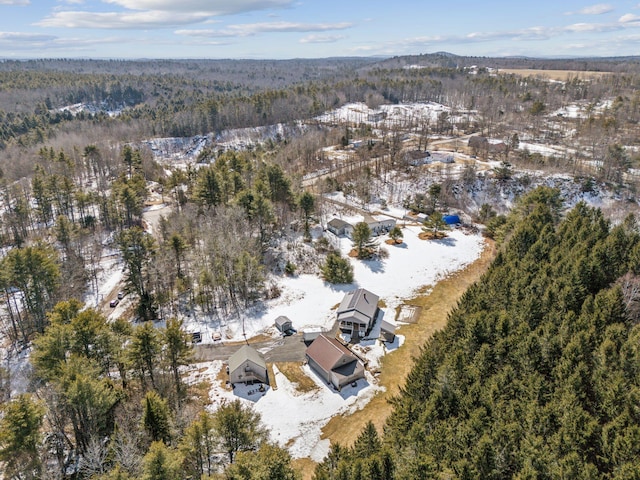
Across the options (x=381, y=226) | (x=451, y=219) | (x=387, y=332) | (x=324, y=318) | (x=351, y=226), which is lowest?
(x=324, y=318)

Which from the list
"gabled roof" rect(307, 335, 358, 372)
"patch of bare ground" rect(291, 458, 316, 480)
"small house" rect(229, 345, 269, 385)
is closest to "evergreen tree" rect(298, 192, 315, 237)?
"gabled roof" rect(307, 335, 358, 372)

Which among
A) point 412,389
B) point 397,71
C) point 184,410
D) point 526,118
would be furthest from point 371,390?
point 397,71

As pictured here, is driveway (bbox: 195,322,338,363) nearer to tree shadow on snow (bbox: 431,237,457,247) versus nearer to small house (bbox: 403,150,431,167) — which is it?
tree shadow on snow (bbox: 431,237,457,247)

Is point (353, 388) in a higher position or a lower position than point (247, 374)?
lower

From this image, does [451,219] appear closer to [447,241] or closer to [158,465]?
[447,241]

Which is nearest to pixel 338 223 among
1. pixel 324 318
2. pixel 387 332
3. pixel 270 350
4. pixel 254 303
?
pixel 254 303

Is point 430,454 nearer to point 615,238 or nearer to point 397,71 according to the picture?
point 615,238

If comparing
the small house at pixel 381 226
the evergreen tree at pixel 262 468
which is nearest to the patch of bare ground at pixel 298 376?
the evergreen tree at pixel 262 468
